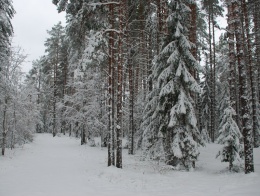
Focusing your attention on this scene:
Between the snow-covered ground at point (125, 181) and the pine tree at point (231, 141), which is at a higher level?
the pine tree at point (231, 141)

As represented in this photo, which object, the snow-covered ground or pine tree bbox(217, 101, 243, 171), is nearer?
the snow-covered ground

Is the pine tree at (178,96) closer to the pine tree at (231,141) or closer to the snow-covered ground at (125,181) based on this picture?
the snow-covered ground at (125,181)

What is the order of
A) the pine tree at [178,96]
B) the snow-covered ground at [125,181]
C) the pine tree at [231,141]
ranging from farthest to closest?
the pine tree at [178,96], the pine tree at [231,141], the snow-covered ground at [125,181]

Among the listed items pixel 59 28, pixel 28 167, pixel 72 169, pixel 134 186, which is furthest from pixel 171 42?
pixel 59 28

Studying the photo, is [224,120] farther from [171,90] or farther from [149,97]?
[149,97]

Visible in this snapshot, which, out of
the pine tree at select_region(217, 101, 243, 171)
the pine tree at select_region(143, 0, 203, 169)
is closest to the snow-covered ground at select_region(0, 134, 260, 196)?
the pine tree at select_region(217, 101, 243, 171)

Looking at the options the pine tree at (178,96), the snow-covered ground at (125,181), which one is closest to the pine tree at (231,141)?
the snow-covered ground at (125,181)

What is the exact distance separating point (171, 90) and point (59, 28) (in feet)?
125

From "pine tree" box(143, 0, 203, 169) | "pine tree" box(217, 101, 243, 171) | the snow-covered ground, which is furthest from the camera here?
"pine tree" box(143, 0, 203, 169)

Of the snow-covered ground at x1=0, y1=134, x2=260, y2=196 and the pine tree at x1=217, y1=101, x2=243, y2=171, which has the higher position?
the pine tree at x1=217, y1=101, x2=243, y2=171

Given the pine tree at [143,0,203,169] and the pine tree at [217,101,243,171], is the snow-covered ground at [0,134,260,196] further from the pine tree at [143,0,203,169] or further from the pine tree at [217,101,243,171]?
the pine tree at [143,0,203,169]

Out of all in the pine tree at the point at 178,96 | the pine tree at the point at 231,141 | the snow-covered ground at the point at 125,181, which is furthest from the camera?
the pine tree at the point at 178,96

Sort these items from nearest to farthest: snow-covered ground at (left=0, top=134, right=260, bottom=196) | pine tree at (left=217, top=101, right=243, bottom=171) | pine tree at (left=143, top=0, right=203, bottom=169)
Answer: snow-covered ground at (left=0, top=134, right=260, bottom=196) < pine tree at (left=217, top=101, right=243, bottom=171) < pine tree at (left=143, top=0, right=203, bottom=169)

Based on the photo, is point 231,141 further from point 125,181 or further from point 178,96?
point 125,181
